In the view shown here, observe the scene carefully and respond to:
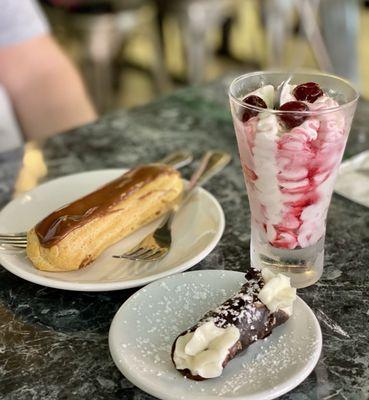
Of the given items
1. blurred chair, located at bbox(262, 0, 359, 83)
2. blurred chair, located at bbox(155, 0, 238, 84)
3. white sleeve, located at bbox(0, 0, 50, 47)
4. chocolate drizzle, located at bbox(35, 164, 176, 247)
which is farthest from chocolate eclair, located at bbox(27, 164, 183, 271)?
blurred chair, located at bbox(155, 0, 238, 84)

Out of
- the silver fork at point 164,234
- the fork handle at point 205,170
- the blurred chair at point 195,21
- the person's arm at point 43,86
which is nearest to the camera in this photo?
the silver fork at point 164,234

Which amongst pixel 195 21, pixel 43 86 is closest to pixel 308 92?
pixel 43 86

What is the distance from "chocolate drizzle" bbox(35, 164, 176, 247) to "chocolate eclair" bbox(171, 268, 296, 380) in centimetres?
22

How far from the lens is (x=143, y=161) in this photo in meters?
1.18

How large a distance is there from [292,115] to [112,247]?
304mm

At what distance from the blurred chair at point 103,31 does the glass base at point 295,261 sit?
219cm

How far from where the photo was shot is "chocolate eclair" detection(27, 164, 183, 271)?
0.81 meters

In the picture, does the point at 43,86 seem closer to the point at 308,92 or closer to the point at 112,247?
the point at 112,247

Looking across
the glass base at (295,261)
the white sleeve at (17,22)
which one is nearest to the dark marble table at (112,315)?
the glass base at (295,261)

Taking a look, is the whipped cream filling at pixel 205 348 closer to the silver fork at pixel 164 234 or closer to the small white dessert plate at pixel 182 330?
the small white dessert plate at pixel 182 330

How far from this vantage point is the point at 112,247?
2.90 ft

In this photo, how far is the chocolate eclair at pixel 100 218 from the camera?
2.67 feet

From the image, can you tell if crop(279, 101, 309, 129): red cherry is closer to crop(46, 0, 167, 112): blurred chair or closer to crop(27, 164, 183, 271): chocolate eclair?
crop(27, 164, 183, 271): chocolate eclair

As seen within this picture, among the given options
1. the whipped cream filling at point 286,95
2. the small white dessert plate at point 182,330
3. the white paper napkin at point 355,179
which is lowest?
the white paper napkin at point 355,179
